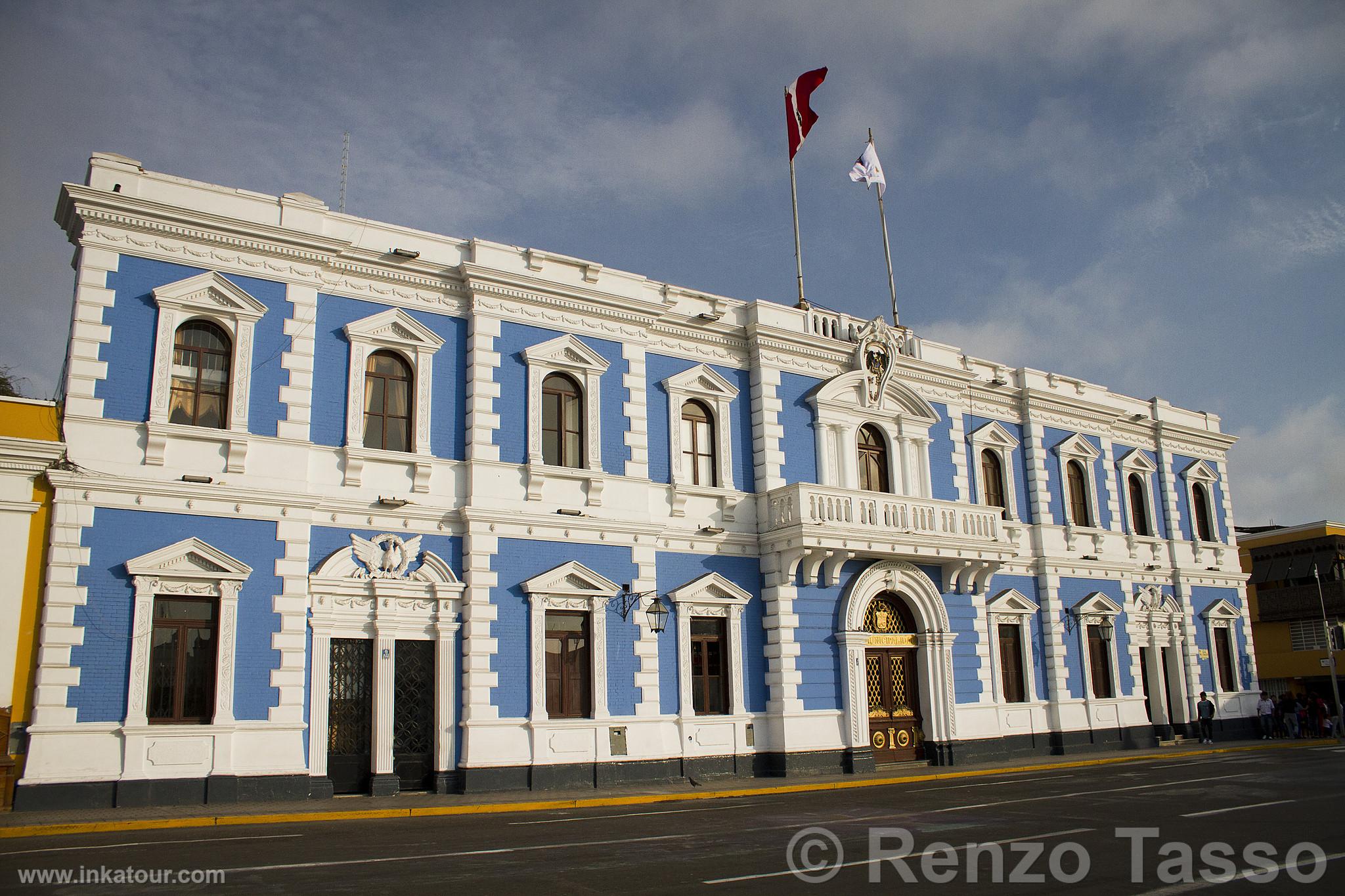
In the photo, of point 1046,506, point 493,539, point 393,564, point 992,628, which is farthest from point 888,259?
point 393,564

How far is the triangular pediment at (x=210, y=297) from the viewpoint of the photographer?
17.8 meters

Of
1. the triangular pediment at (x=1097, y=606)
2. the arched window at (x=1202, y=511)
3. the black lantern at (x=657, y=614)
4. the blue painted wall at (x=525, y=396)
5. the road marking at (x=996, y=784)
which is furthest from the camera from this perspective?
the arched window at (x=1202, y=511)

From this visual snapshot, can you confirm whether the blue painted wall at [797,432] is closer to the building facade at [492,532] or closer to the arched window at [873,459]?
the building facade at [492,532]

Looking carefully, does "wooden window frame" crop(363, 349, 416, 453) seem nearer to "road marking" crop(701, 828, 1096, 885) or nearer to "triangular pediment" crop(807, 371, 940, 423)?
"triangular pediment" crop(807, 371, 940, 423)

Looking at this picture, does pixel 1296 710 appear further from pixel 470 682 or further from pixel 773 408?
pixel 470 682

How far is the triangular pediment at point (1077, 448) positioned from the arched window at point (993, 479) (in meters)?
2.55

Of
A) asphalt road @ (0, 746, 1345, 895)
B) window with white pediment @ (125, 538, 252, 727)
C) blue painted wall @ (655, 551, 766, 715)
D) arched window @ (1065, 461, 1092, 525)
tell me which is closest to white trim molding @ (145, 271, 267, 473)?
window with white pediment @ (125, 538, 252, 727)

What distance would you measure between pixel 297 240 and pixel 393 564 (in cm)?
616

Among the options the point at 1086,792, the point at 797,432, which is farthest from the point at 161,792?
the point at 797,432

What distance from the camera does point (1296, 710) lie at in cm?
3353

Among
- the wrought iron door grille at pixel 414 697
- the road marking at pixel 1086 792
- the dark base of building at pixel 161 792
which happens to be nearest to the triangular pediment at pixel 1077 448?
the road marking at pixel 1086 792

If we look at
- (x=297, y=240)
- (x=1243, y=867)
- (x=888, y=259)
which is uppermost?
(x=888, y=259)

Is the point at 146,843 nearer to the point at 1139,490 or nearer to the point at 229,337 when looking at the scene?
the point at 229,337

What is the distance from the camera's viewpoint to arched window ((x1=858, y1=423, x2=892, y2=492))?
2622 cm
